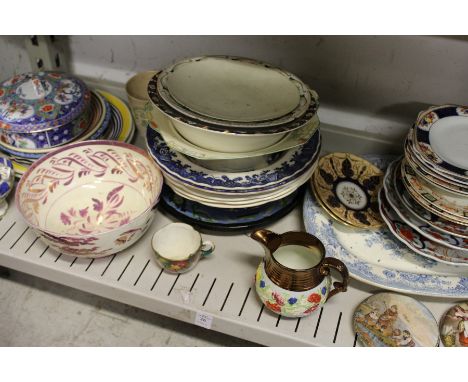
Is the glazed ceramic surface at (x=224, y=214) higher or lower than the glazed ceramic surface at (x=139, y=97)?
lower

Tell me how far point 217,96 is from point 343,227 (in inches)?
14.3

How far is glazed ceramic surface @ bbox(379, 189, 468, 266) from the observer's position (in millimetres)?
840

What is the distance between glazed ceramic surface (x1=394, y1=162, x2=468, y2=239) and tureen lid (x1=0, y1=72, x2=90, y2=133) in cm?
68

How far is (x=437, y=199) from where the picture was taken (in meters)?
0.80

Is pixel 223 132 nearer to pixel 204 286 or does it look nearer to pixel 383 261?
pixel 204 286

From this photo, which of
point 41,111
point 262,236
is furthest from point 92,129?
point 262,236

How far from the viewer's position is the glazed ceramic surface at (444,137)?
78 cm

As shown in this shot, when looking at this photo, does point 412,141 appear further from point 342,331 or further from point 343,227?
point 342,331

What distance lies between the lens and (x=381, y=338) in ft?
2.61

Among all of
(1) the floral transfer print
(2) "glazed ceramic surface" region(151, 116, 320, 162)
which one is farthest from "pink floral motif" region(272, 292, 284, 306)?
(2) "glazed ceramic surface" region(151, 116, 320, 162)

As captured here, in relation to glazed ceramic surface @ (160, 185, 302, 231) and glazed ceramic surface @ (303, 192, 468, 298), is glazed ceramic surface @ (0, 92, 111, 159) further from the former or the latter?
glazed ceramic surface @ (303, 192, 468, 298)

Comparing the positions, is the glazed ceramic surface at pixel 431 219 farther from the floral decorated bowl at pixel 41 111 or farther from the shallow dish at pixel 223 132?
the floral decorated bowl at pixel 41 111

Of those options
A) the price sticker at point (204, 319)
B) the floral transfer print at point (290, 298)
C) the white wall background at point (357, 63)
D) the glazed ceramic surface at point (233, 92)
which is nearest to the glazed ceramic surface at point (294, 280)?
the floral transfer print at point (290, 298)

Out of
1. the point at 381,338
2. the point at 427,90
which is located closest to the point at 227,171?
the point at 381,338
